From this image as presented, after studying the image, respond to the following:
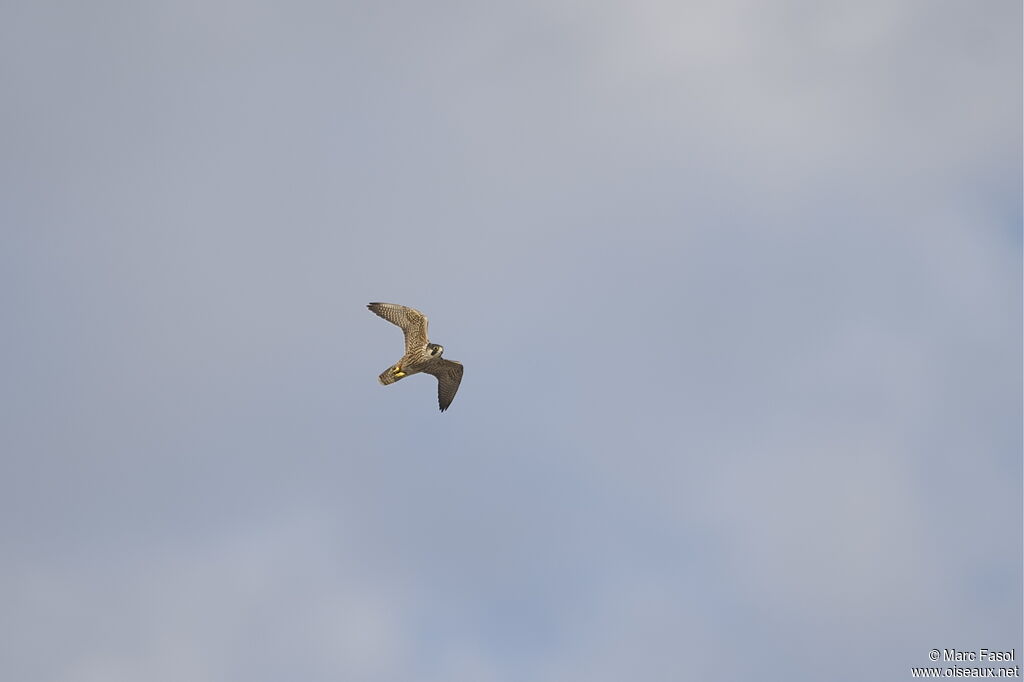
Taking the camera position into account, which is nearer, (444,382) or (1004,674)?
(444,382)

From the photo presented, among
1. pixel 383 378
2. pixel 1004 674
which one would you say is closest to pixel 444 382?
pixel 383 378

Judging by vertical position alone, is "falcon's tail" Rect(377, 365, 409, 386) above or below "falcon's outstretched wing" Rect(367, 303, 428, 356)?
below

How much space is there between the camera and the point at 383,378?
208 feet

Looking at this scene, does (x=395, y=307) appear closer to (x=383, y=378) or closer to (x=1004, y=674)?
(x=383, y=378)

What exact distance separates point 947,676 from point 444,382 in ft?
133

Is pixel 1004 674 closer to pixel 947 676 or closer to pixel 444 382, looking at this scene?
pixel 947 676

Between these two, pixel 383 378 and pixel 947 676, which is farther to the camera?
pixel 947 676

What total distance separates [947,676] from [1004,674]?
212 inches

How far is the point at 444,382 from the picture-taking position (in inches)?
2621

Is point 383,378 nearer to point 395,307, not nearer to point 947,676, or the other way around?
point 395,307

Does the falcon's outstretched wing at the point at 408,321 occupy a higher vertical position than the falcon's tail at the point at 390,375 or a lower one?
higher

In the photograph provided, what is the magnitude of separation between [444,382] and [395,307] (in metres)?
5.75

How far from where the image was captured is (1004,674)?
253 feet

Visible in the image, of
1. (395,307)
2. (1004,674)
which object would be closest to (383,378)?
(395,307)
